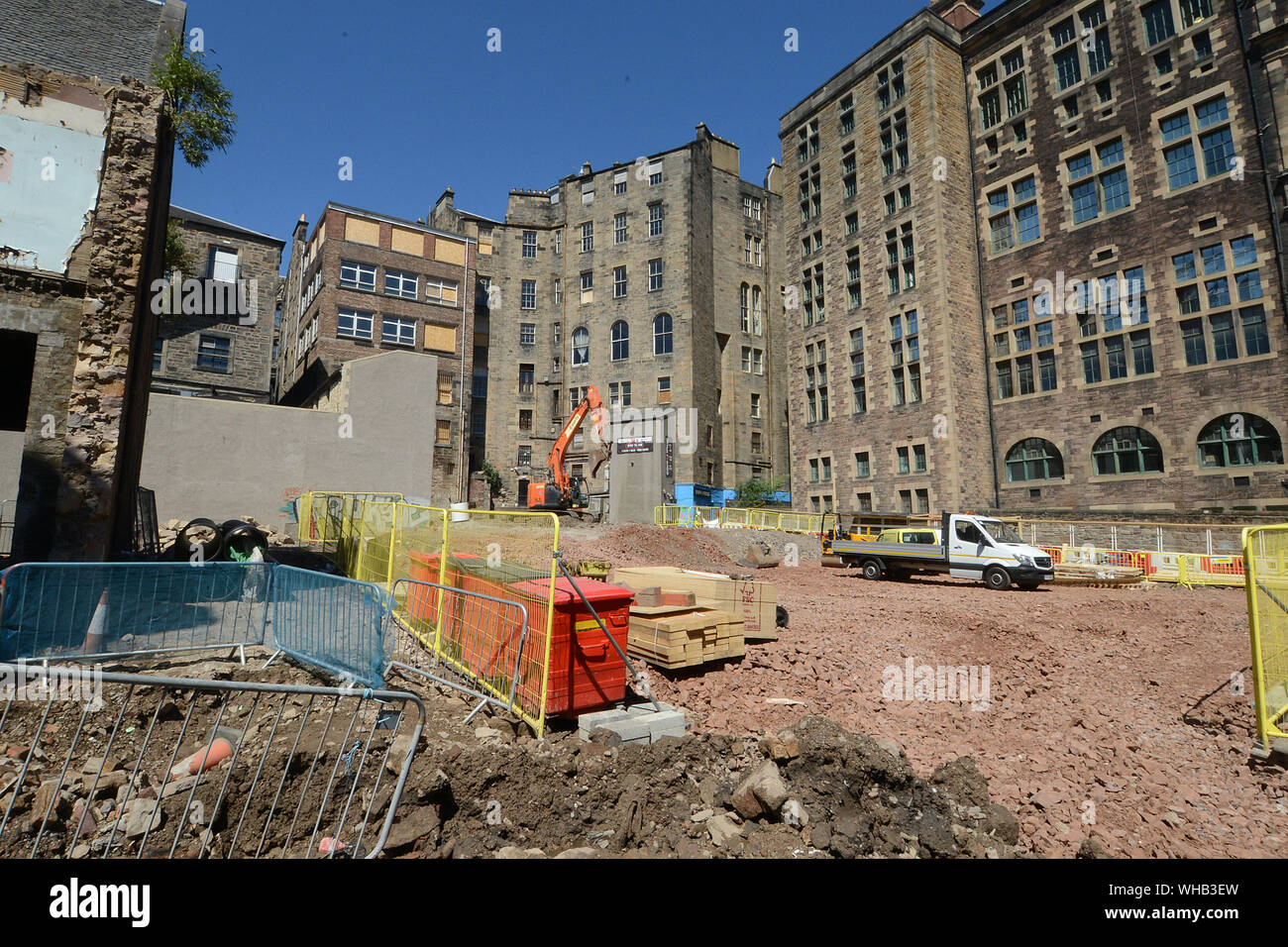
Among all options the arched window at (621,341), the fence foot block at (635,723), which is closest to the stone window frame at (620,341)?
the arched window at (621,341)

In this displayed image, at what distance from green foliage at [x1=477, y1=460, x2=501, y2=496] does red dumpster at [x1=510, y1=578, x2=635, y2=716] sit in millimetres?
36527

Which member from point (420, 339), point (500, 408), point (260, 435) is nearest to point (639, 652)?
point (260, 435)

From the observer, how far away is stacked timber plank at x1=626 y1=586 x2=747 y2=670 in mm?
7582

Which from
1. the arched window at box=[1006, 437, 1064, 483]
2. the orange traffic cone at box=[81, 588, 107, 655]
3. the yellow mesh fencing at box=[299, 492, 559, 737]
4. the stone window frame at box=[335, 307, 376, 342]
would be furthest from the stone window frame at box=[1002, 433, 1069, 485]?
the stone window frame at box=[335, 307, 376, 342]

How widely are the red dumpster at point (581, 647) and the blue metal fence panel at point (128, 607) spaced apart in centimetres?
379

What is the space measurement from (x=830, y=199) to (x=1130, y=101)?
14.3 m

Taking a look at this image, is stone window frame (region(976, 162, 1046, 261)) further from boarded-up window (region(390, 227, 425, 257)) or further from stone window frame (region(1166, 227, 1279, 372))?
boarded-up window (region(390, 227, 425, 257))

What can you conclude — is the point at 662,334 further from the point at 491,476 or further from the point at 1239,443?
the point at 1239,443

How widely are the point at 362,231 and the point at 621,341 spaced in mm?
17832

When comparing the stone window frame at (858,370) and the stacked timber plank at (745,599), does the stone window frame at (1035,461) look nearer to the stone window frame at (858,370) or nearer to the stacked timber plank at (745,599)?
the stone window frame at (858,370)

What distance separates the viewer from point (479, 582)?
7055 mm

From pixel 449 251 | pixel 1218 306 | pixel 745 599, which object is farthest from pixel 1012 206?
pixel 449 251

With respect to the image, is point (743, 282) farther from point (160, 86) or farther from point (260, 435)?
point (160, 86)

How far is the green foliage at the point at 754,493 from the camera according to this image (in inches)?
1586
